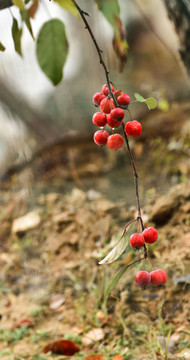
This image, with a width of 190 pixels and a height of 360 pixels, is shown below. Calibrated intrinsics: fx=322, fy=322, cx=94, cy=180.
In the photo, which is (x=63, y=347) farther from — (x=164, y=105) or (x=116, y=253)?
(x=164, y=105)

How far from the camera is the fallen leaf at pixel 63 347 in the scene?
108 cm

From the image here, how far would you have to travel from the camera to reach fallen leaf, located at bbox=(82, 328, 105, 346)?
1.10m

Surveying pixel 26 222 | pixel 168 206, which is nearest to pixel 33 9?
pixel 168 206

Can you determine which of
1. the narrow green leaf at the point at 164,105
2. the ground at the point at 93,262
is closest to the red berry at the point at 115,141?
the ground at the point at 93,262

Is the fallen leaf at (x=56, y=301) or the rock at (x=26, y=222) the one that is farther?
the rock at (x=26, y=222)

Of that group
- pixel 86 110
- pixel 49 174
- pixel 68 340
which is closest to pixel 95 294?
pixel 68 340

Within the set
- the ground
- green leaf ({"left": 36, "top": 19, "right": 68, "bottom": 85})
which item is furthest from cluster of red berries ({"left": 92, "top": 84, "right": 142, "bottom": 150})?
the ground

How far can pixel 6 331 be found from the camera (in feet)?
4.24

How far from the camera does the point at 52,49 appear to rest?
29.0 inches

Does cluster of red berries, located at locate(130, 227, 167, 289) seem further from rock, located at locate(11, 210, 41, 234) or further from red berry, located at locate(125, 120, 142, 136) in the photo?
rock, located at locate(11, 210, 41, 234)

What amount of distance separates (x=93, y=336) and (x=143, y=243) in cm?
63

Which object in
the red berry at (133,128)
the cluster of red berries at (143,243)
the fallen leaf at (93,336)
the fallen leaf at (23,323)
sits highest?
the red berry at (133,128)

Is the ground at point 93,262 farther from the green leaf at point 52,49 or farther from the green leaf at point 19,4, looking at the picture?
the green leaf at point 19,4

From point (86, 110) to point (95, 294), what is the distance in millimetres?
1941
